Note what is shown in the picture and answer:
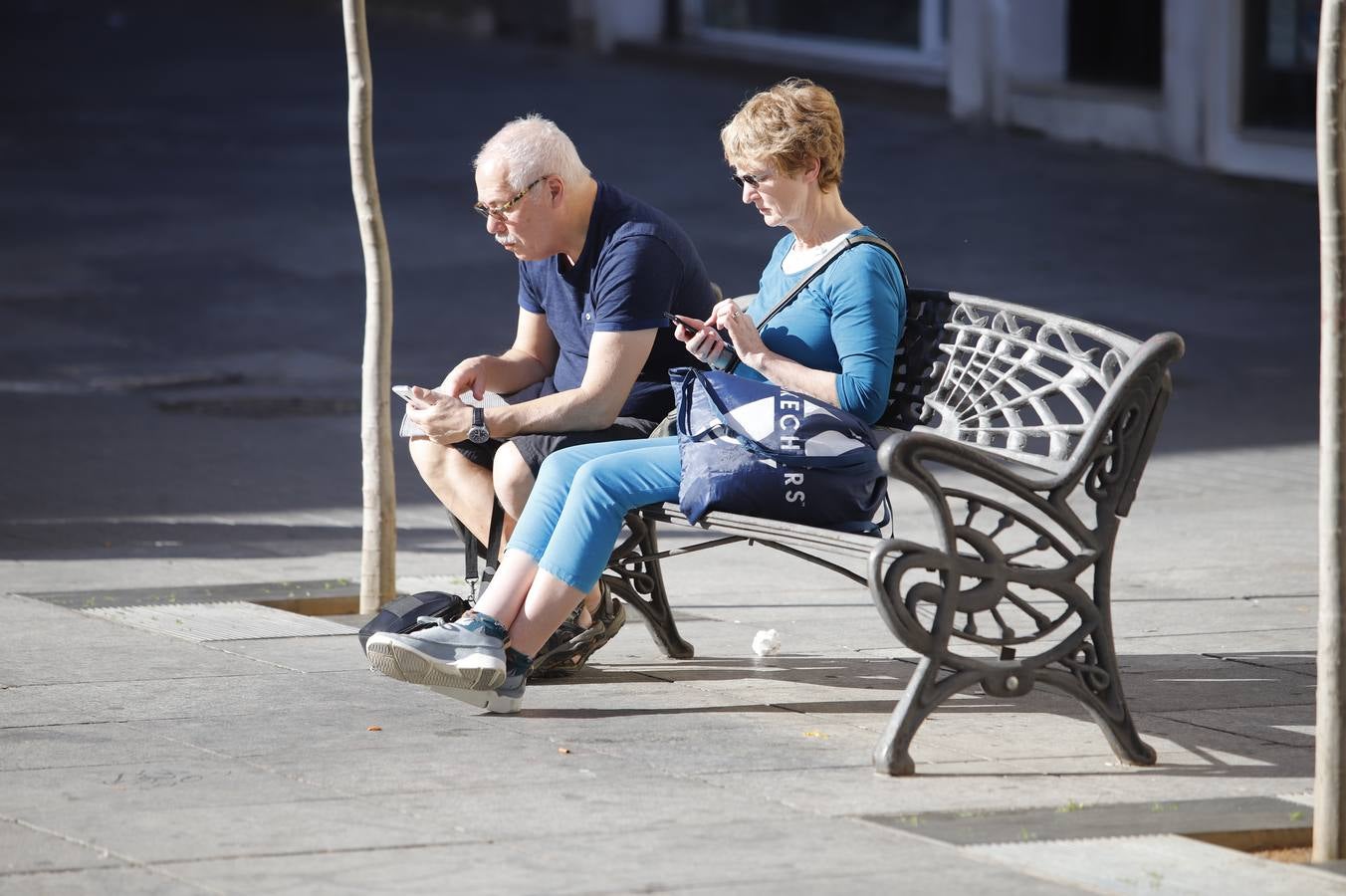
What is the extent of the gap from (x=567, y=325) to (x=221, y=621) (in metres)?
1.39

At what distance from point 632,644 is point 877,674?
796 millimetres

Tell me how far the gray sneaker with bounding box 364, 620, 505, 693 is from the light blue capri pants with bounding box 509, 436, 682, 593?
9.6 inches

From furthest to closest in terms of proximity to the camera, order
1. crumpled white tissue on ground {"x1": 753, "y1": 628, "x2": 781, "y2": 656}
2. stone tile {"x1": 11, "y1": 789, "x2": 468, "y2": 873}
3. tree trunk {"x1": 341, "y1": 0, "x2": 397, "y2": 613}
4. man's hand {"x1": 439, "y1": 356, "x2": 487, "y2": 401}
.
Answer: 1. tree trunk {"x1": 341, "y1": 0, "x2": 397, "y2": 613}
2. crumpled white tissue on ground {"x1": 753, "y1": 628, "x2": 781, "y2": 656}
3. man's hand {"x1": 439, "y1": 356, "x2": 487, "y2": 401}
4. stone tile {"x1": 11, "y1": 789, "x2": 468, "y2": 873}

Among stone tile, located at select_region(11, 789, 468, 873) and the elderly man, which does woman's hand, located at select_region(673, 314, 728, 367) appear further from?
stone tile, located at select_region(11, 789, 468, 873)

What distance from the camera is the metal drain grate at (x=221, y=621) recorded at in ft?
21.3

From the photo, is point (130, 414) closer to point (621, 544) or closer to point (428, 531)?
point (428, 531)

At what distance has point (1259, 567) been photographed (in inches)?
305

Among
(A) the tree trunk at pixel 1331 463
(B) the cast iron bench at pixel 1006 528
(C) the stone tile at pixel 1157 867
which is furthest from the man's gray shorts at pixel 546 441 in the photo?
(A) the tree trunk at pixel 1331 463

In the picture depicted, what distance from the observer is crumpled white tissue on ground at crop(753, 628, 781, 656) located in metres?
6.33

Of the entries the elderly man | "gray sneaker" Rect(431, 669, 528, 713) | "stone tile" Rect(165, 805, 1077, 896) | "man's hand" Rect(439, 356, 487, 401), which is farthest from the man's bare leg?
"stone tile" Rect(165, 805, 1077, 896)

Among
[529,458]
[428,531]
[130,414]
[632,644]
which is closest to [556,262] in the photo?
[529,458]

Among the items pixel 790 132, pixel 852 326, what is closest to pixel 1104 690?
pixel 852 326

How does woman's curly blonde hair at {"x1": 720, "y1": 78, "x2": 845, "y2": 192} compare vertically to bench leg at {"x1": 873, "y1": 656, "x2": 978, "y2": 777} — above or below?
above

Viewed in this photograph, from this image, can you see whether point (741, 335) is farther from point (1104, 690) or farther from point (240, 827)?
point (240, 827)
